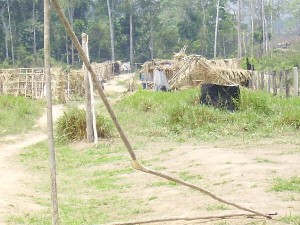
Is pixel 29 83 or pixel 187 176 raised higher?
pixel 29 83

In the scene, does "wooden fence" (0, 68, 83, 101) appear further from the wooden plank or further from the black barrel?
the black barrel

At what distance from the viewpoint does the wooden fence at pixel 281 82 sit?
53.0ft

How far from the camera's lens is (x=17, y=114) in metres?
16.5

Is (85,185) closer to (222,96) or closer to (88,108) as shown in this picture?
(88,108)

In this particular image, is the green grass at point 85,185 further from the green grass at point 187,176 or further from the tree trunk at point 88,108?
the green grass at point 187,176

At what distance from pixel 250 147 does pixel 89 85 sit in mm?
3421

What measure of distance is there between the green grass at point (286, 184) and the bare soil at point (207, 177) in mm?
68

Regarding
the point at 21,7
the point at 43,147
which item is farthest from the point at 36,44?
the point at 43,147

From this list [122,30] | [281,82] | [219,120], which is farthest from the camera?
[122,30]

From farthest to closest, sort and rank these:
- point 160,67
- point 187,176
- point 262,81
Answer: point 160,67 → point 262,81 → point 187,176

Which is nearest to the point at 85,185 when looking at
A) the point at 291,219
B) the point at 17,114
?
the point at 291,219

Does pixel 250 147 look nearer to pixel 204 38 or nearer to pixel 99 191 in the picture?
pixel 99 191

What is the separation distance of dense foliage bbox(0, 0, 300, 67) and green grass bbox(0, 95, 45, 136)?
833 inches

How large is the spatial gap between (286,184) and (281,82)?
11.3 m
